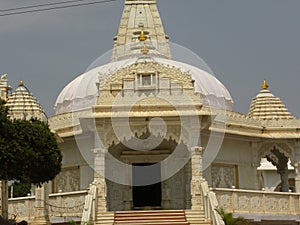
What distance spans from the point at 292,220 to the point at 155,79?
8024 mm

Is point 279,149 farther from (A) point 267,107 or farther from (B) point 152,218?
(B) point 152,218

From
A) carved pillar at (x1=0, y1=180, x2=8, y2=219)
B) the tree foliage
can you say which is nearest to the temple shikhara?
carved pillar at (x1=0, y1=180, x2=8, y2=219)

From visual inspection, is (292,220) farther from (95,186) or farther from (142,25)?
(142,25)

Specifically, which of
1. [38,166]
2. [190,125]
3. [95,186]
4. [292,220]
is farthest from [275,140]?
[38,166]

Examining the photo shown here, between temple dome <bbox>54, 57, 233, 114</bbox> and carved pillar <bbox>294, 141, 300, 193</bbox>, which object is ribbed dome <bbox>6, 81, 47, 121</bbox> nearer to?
temple dome <bbox>54, 57, 233, 114</bbox>

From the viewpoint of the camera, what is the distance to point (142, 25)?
1602 inches

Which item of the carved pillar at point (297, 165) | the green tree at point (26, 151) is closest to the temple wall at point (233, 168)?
the carved pillar at point (297, 165)

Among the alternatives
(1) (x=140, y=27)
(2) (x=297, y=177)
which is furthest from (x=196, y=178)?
(1) (x=140, y=27)

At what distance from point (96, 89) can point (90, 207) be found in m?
11.5

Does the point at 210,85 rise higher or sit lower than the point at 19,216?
higher

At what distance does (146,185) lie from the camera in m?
31.1

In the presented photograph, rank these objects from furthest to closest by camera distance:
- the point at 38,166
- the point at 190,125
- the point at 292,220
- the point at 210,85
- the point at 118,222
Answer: the point at 210,85 < the point at 292,220 < the point at 190,125 < the point at 118,222 < the point at 38,166

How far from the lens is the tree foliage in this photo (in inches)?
793

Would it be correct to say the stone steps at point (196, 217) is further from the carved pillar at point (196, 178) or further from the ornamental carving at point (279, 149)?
the ornamental carving at point (279, 149)
